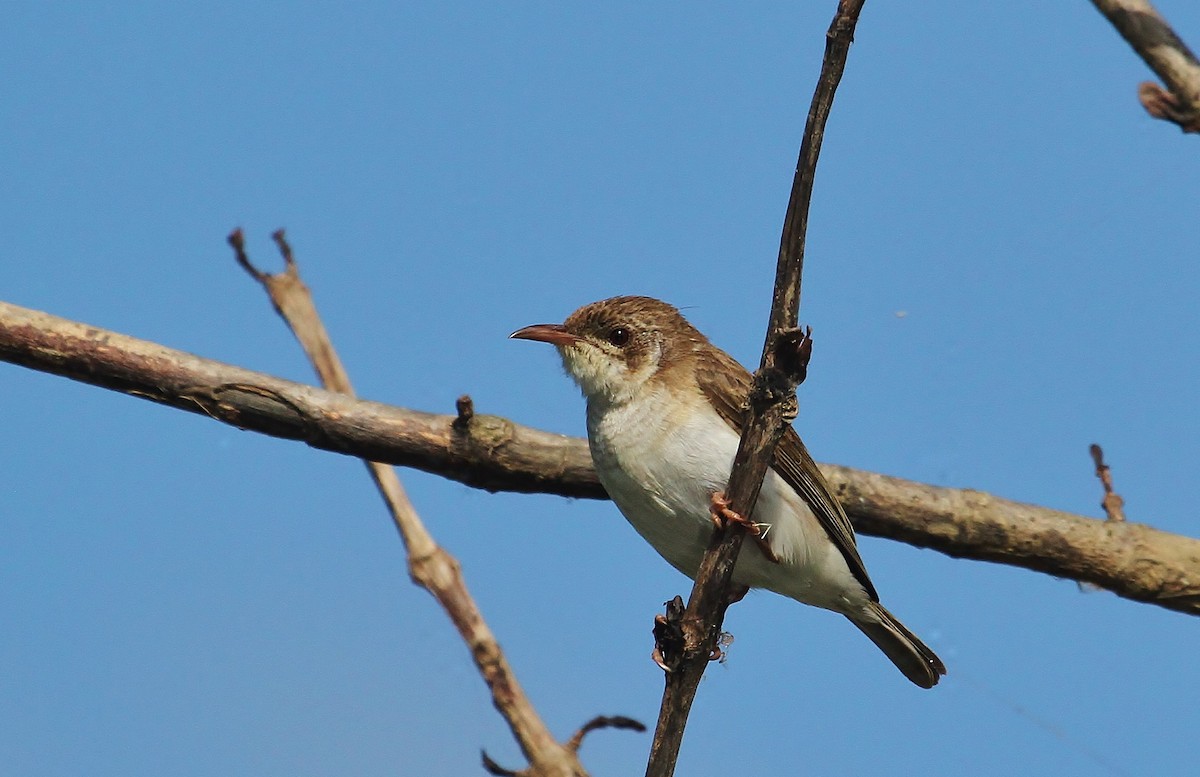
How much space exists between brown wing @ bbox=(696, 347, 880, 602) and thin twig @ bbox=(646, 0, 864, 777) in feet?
4.37

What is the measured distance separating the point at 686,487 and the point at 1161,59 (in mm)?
3207

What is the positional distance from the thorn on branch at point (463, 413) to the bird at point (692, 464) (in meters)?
0.44

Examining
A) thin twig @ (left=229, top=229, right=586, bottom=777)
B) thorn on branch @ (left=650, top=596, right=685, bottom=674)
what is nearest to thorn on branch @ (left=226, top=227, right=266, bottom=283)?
thin twig @ (left=229, top=229, right=586, bottom=777)

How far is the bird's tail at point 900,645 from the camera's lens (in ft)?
21.9

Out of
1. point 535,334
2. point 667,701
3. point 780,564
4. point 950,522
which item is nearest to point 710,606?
point 667,701

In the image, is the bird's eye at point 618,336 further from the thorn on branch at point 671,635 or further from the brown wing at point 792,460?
the thorn on branch at point 671,635

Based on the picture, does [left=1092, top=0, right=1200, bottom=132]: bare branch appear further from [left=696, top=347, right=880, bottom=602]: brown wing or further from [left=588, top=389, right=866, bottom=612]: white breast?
[left=588, top=389, right=866, bottom=612]: white breast

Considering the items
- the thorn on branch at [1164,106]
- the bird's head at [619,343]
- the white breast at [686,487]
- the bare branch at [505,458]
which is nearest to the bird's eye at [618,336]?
the bird's head at [619,343]

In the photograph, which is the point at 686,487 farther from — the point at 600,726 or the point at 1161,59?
the point at 1161,59

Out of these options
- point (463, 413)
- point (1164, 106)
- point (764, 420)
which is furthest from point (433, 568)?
point (1164, 106)

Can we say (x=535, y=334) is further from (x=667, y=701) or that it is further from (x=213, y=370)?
(x=667, y=701)

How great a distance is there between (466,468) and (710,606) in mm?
2417

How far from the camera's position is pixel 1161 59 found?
250 inches

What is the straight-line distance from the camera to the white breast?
18.4ft
